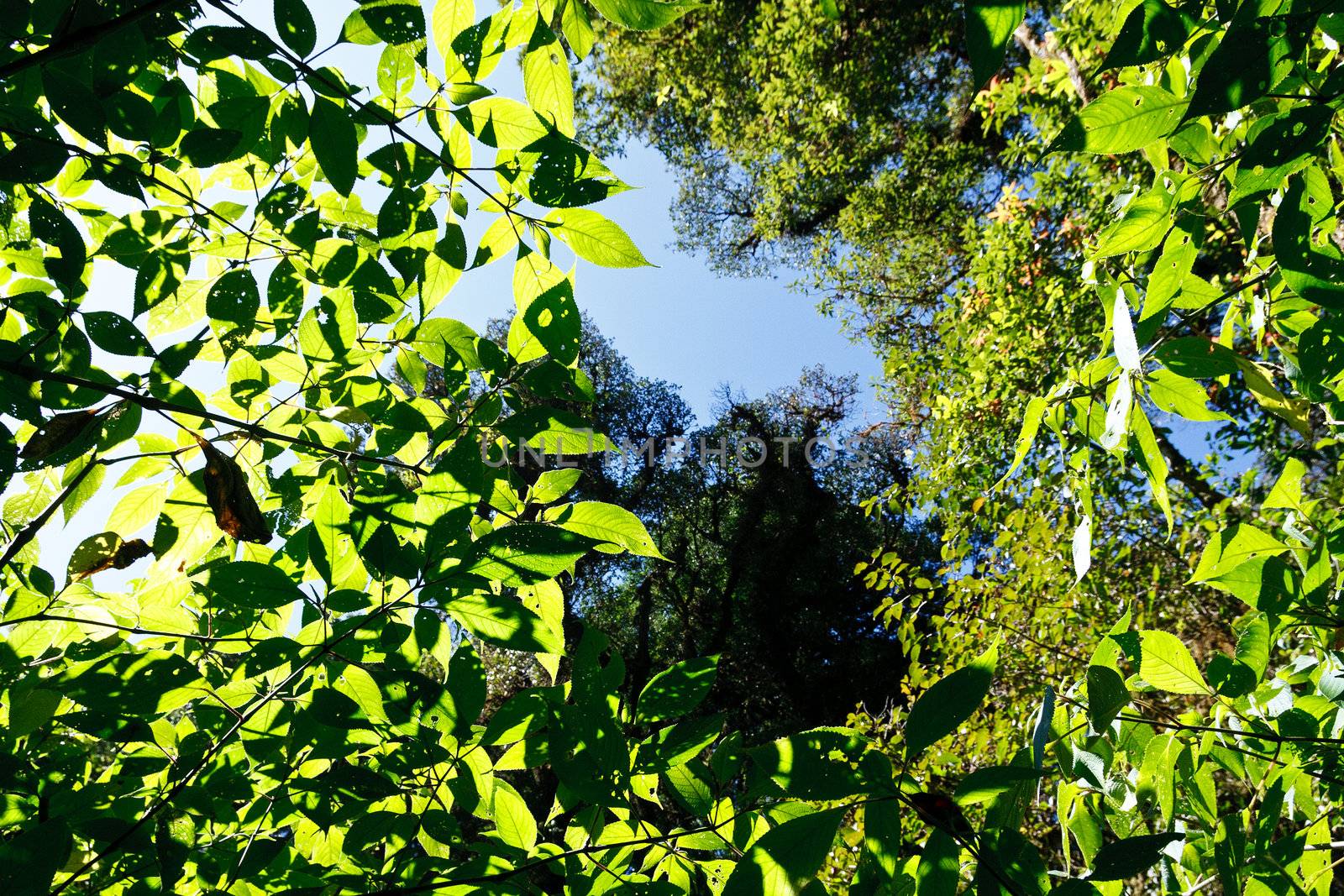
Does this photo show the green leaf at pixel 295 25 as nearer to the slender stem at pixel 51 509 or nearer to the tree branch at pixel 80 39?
the tree branch at pixel 80 39

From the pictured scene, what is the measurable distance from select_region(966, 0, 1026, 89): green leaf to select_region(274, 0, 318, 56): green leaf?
0.51 metres

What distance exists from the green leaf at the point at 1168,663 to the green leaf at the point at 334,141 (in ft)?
2.85

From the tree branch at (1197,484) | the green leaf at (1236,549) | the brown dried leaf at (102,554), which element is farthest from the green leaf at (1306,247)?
the tree branch at (1197,484)

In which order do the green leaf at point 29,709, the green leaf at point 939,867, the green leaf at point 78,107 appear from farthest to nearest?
1. the green leaf at point 29,709
2. the green leaf at point 78,107
3. the green leaf at point 939,867

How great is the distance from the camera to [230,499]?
0.69 meters

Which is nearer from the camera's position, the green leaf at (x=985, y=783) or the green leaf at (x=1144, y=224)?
the green leaf at (x=985, y=783)

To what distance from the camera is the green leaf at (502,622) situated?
1.99 feet

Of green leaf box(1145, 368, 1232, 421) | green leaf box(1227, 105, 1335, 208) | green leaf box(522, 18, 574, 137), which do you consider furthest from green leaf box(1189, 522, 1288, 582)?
green leaf box(522, 18, 574, 137)

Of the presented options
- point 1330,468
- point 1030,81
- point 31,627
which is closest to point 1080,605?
point 1330,468

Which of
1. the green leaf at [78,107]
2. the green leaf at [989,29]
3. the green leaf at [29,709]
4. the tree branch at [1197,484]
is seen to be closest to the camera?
the green leaf at [989,29]

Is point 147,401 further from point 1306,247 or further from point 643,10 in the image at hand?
point 1306,247

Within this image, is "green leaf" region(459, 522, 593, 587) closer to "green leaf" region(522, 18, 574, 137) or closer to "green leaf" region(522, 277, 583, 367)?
"green leaf" region(522, 277, 583, 367)

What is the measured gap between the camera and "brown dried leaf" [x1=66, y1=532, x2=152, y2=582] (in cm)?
76

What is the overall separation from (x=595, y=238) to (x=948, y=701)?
19.7 inches
